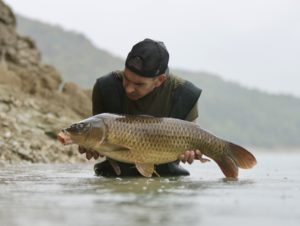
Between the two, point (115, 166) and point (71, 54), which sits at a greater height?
point (71, 54)

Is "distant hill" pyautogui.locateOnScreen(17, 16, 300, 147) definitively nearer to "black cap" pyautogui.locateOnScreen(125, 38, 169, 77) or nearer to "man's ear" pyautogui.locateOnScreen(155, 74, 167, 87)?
"man's ear" pyautogui.locateOnScreen(155, 74, 167, 87)

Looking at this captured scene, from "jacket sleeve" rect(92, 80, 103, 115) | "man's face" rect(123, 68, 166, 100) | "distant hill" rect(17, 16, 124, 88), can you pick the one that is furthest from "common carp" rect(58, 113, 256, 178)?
"distant hill" rect(17, 16, 124, 88)

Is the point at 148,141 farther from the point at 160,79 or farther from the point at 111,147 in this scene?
the point at 160,79

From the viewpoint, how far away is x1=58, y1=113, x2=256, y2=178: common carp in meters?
5.88

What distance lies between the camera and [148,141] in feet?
20.0

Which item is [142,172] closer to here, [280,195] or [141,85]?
[141,85]

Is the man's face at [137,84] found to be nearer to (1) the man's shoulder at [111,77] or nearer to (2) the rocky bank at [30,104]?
(1) the man's shoulder at [111,77]

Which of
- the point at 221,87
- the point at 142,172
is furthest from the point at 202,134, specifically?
the point at 221,87

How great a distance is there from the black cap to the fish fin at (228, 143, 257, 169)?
92cm

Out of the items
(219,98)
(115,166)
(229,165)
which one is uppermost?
(219,98)

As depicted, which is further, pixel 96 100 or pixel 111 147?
pixel 96 100

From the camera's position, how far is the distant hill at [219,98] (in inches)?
3674

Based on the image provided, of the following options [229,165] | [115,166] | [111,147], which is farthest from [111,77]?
[229,165]

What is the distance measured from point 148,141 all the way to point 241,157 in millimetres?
878
